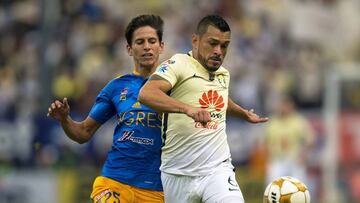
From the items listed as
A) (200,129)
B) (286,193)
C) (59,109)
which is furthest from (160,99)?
(286,193)

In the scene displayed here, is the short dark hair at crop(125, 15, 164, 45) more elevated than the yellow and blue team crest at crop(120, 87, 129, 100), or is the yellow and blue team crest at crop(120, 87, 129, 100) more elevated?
the short dark hair at crop(125, 15, 164, 45)

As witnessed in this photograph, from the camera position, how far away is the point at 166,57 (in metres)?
20.1

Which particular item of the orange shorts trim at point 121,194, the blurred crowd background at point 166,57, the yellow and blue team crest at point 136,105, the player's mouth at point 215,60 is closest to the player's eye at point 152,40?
the yellow and blue team crest at point 136,105

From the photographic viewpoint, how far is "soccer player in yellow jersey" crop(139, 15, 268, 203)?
26.9 feet

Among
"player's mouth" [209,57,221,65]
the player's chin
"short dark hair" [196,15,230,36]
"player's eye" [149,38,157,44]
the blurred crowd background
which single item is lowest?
the blurred crowd background

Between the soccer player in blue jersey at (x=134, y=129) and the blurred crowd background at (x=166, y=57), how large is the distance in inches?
342

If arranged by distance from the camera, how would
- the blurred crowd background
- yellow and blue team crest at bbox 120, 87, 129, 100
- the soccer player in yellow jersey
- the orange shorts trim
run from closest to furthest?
the soccer player in yellow jersey → the orange shorts trim → yellow and blue team crest at bbox 120, 87, 129, 100 → the blurred crowd background

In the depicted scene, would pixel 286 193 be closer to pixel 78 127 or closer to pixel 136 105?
pixel 136 105

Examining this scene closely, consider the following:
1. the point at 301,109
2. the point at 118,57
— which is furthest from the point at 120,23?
the point at 301,109

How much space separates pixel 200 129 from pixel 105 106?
105cm

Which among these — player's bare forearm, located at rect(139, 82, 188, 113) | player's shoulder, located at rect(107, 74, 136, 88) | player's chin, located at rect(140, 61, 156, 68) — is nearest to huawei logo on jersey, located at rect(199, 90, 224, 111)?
player's bare forearm, located at rect(139, 82, 188, 113)

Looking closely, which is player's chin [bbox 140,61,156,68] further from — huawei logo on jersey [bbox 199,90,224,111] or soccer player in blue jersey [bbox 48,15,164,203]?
huawei logo on jersey [bbox 199,90,224,111]

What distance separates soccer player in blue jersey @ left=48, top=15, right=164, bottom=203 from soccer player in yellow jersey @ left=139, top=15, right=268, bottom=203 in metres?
0.16

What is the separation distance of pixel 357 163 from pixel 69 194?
23.1ft
